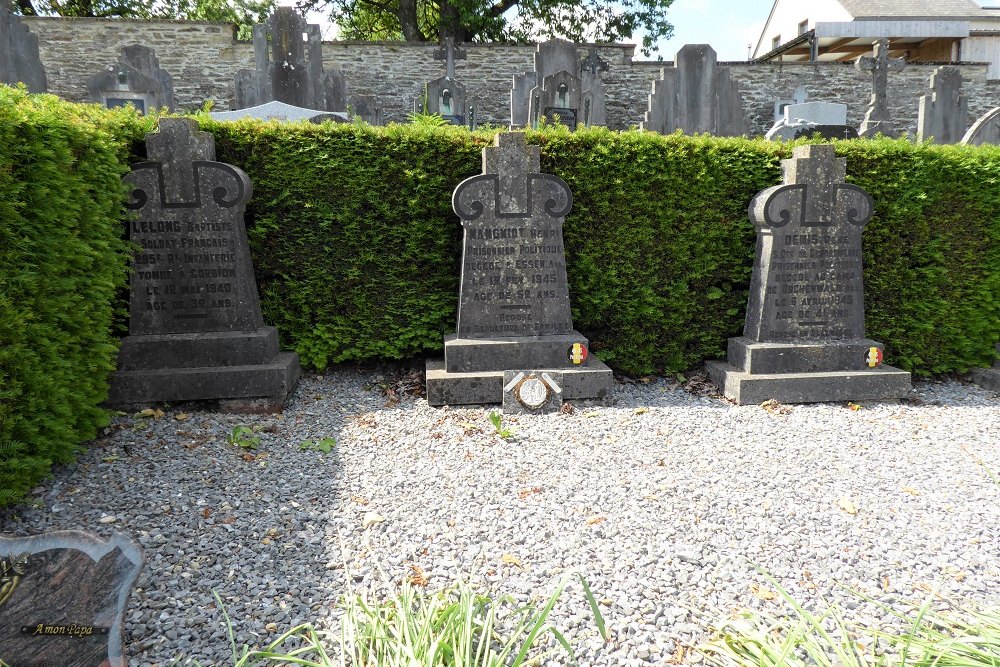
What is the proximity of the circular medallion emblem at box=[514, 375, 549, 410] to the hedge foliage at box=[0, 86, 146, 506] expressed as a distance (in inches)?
99.3

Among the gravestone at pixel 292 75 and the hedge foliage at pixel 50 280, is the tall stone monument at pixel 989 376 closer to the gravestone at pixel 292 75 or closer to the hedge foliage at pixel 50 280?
the hedge foliage at pixel 50 280

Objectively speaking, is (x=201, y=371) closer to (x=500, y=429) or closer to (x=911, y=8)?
(x=500, y=429)

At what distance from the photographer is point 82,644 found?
1782mm

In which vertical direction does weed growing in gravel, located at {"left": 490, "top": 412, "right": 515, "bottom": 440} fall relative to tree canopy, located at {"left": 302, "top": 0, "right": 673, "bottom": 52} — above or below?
below

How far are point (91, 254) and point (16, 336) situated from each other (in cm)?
88

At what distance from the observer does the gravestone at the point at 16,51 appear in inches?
401

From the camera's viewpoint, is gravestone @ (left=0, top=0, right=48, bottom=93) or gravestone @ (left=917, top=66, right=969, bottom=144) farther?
gravestone @ (left=917, top=66, right=969, bottom=144)

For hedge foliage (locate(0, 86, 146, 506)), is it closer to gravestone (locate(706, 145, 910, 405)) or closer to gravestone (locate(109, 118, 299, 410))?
gravestone (locate(109, 118, 299, 410))

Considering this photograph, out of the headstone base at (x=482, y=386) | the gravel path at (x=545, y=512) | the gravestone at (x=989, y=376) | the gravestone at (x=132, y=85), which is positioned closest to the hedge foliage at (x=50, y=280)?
the gravel path at (x=545, y=512)

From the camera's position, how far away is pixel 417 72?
611 inches

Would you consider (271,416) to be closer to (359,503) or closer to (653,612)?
(359,503)

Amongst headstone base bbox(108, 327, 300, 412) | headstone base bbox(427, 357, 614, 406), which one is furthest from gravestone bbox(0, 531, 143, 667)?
headstone base bbox(427, 357, 614, 406)

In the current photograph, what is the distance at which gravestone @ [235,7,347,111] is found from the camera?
39.4 ft

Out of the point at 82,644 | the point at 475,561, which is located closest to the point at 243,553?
the point at 82,644
